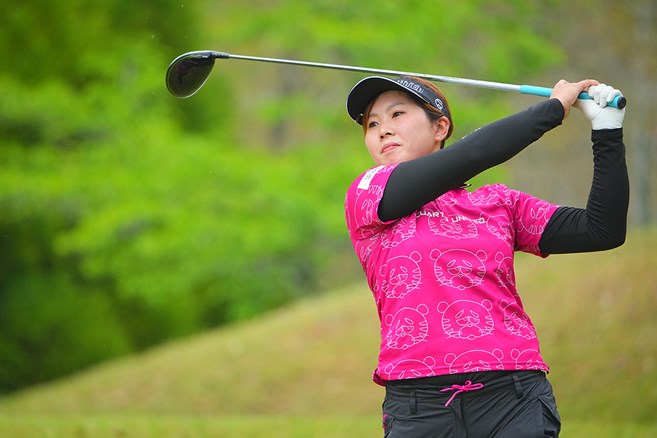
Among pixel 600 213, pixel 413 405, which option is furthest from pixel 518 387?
pixel 600 213

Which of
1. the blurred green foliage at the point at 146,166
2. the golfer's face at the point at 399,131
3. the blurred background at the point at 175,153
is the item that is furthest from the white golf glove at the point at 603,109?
the blurred green foliage at the point at 146,166

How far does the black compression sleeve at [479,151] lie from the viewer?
7.96 feet

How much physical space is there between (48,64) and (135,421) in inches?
327

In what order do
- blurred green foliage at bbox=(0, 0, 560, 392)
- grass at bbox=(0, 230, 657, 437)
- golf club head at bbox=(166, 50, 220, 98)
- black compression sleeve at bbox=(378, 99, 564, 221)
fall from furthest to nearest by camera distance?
blurred green foliage at bbox=(0, 0, 560, 392) < grass at bbox=(0, 230, 657, 437) < golf club head at bbox=(166, 50, 220, 98) < black compression sleeve at bbox=(378, 99, 564, 221)

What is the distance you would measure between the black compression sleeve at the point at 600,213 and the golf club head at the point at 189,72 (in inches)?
51.5

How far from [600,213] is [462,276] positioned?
17.8 inches

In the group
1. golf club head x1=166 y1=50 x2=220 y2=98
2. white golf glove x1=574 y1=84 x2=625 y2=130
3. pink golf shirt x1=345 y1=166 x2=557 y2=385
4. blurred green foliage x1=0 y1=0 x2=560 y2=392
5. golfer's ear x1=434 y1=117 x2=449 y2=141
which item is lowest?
pink golf shirt x1=345 y1=166 x2=557 y2=385

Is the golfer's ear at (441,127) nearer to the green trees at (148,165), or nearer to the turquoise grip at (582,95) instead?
the turquoise grip at (582,95)

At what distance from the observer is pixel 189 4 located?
52.8 ft

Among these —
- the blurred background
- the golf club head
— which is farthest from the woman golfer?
the blurred background

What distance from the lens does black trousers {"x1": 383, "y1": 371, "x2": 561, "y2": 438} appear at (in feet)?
8.16

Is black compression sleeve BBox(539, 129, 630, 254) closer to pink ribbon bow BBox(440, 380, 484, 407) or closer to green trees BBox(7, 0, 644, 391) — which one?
pink ribbon bow BBox(440, 380, 484, 407)

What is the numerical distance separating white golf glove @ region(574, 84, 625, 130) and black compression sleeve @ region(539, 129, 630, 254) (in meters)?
0.02

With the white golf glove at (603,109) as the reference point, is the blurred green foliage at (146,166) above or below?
above
